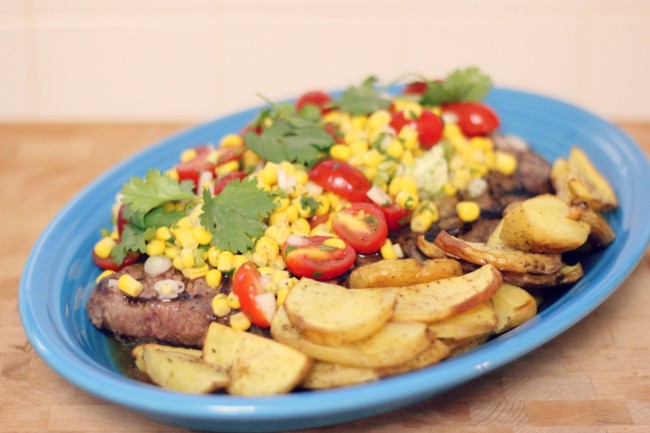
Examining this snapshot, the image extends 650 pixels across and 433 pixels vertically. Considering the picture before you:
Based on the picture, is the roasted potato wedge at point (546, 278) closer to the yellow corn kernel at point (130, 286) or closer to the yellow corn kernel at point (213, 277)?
the yellow corn kernel at point (213, 277)

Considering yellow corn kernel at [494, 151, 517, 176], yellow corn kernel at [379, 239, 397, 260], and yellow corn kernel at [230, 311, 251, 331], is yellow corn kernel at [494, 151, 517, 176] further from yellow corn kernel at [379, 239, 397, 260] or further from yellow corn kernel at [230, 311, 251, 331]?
yellow corn kernel at [230, 311, 251, 331]

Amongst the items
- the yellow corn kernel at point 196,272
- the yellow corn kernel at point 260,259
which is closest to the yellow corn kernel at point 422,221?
the yellow corn kernel at point 260,259

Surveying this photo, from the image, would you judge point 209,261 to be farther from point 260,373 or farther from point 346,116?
point 346,116

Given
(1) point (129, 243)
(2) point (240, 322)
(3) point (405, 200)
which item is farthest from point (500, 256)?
(1) point (129, 243)

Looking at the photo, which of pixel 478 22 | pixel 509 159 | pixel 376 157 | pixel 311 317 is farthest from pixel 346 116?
pixel 478 22

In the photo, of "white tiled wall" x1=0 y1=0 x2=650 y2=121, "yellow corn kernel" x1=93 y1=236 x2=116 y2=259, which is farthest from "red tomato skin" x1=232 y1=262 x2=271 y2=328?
"white tiled wall" x1=0 y1=0 x2=650 y2=121

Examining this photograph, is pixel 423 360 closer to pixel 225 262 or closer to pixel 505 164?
pixel 225 262
